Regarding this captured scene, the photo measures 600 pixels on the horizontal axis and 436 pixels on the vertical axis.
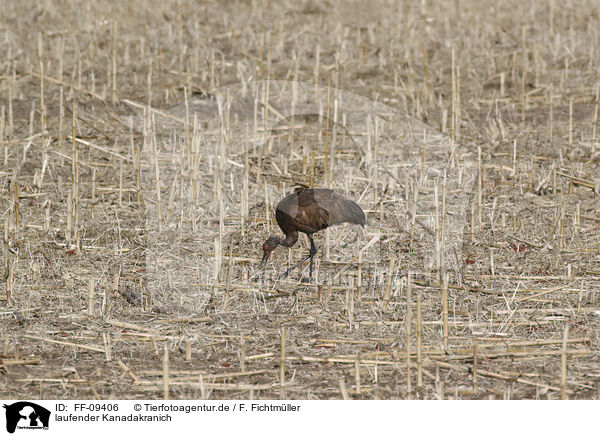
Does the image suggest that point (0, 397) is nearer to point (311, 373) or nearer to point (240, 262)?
point (311, 373)

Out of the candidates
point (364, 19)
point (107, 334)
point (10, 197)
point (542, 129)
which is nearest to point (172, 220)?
→ point (10, 197)

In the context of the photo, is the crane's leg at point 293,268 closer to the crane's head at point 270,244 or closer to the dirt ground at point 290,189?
the dirt ground at point 290,189

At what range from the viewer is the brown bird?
19.8 ft

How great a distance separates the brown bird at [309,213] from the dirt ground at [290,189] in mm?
358

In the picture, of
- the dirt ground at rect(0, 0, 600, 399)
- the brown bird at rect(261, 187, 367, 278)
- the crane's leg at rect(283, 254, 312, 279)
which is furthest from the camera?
the crane's leg at rect(283, 254, 312, 279)

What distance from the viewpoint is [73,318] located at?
5.75 m

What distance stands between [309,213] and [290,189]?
1738 millimetres
